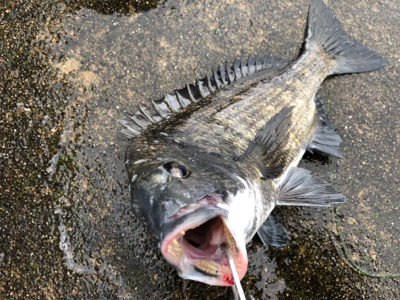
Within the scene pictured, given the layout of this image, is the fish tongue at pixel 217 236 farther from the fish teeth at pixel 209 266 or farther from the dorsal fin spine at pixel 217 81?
the dorsal fin spine at pixel 217 81

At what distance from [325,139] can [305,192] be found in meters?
0.82

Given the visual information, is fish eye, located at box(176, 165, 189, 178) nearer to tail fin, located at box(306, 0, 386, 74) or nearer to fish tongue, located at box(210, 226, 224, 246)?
fish tongue, located at box(210, 226, 224, 246)

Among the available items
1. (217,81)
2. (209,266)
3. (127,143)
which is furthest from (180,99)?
(209,266)

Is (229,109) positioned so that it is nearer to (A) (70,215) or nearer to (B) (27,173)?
(A) (70,215)

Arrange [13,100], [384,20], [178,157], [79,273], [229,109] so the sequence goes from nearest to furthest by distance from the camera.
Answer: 1. [178,157]
2. [229,109]
3. [79,273]
4. [13,100]
5. [384,20]

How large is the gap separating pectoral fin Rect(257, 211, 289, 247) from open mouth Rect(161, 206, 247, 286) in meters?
1.23

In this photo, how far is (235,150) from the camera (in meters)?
2.44

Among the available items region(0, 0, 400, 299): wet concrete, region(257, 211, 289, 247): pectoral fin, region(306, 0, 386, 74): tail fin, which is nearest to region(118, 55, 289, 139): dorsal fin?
region(0, 0, 400, 299): wet concrete

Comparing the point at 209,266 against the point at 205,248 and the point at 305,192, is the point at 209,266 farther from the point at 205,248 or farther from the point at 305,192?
the point at 305,192

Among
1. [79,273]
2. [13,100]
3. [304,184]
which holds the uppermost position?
[304,184]

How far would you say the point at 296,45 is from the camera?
12.0 feet

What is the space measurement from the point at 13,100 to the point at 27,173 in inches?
34.5

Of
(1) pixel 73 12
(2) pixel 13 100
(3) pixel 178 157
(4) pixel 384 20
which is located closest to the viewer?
(3) pixel 178 157

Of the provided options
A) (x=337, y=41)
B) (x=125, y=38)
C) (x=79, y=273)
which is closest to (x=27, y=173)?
(x=79, y=273)
